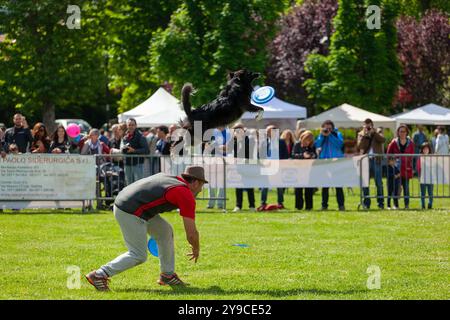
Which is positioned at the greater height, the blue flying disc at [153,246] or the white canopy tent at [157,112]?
the white canopy tent at [157,112]

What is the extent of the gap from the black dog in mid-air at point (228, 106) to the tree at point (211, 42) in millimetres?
14515

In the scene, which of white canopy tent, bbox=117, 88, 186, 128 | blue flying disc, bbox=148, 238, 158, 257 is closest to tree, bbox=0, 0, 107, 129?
white canopy tent, bbox=117, 88, 186, 128

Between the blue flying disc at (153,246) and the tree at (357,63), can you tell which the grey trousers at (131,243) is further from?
the tree at (357,63)

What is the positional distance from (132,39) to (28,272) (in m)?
29.3

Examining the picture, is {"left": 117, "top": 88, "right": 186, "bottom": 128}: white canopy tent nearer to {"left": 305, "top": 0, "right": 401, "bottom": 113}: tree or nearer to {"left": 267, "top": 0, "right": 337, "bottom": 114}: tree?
{"left": 305, "top": 0, "right": 401, "bottom": 113}: tree

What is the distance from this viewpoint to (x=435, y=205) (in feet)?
61.5

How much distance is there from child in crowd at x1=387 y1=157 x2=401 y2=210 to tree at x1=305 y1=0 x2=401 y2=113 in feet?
59.5

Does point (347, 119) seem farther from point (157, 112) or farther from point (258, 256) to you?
point (258, 256)

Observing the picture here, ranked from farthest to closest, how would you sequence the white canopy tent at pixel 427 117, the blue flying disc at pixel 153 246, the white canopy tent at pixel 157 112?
the white canopy tent at pixel 427 117, the white canopy tent at pixel 157 112, the blue flying disc at pixel 153 246

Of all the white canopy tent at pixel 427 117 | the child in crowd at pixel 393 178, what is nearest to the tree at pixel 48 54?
the white canopy tent at pixel 427 117

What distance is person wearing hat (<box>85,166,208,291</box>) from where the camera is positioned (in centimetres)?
777

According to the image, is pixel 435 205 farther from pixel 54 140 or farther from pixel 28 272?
pixel 28 272

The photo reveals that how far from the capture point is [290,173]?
56.3 feet

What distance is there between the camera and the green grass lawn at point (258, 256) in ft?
26.1
